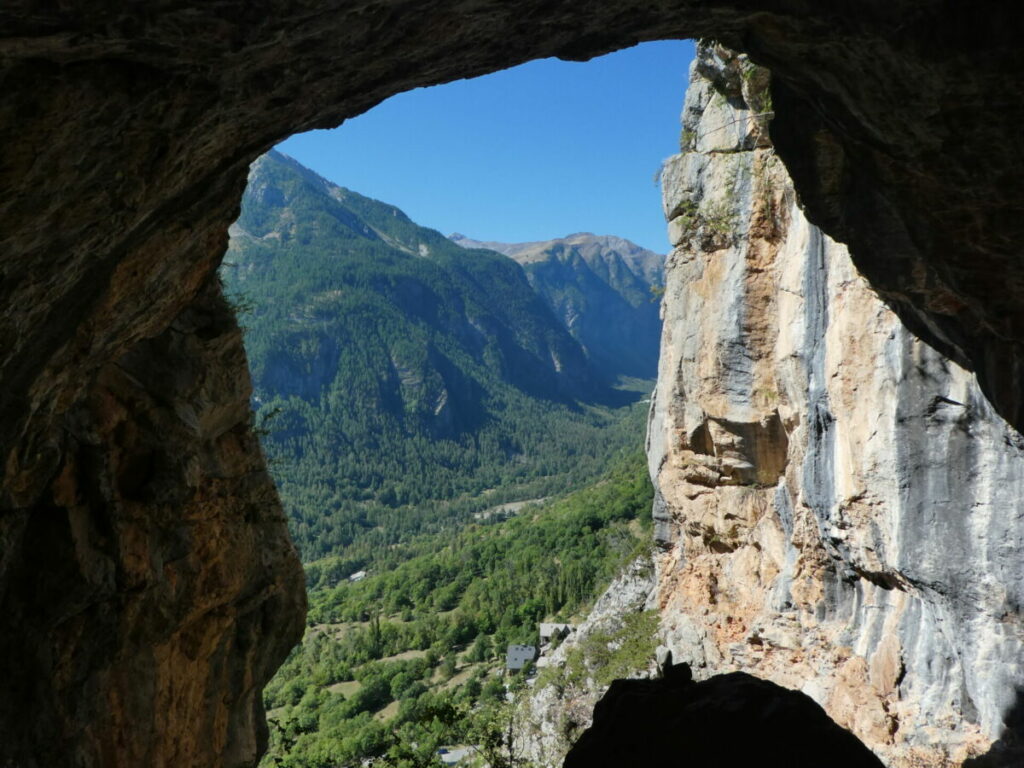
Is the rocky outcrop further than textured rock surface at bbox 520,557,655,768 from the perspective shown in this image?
No

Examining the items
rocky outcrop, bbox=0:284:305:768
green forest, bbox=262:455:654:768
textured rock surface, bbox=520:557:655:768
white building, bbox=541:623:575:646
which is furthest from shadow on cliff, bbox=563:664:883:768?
white building, bbox=541:623:575:646

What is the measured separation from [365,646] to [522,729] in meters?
45.8

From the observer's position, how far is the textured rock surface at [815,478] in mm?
13133

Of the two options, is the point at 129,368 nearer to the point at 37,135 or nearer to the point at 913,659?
the point at 37,135

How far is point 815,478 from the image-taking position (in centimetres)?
1817

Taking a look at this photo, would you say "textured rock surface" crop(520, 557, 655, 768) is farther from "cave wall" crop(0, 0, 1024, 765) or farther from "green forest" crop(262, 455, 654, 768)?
"cave wall" crop(0, 0, 1024, 765)

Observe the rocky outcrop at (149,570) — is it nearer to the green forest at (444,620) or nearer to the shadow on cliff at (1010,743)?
the shadow on cliff at (1010,743)

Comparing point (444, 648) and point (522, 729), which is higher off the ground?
point (522, 729)

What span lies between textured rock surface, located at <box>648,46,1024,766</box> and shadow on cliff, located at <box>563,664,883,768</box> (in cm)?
560

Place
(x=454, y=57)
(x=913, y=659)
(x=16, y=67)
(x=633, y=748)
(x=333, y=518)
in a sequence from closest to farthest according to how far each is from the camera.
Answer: (x=16, y=67), (x=454, y=57), (x=633, y=748), (x=913, y=659), (x=333, y=518)

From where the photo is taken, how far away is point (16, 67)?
4.74 metres

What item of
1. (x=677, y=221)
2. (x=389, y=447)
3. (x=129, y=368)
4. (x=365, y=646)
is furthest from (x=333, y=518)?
(x=129, y=368)

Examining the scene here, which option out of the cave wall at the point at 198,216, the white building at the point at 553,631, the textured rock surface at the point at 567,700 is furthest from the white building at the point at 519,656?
the cave wall at the point at 198,216

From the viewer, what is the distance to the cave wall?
5.55 metres
